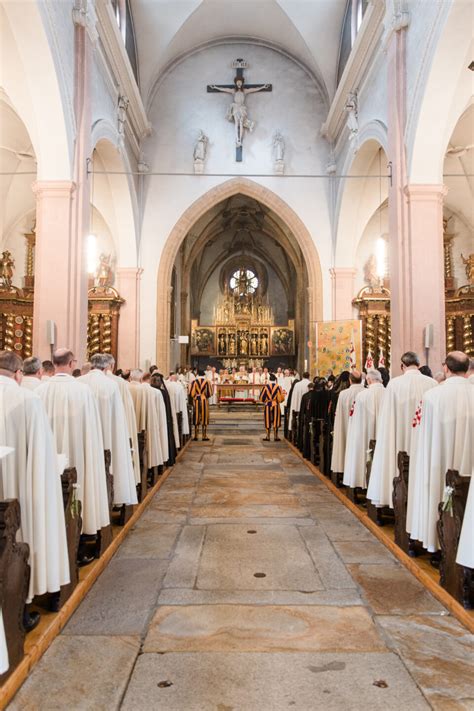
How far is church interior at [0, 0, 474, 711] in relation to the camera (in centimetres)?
290

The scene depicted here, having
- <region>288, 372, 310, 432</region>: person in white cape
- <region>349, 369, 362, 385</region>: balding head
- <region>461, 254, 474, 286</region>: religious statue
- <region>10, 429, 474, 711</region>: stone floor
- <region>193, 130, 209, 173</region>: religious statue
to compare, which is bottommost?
<region>10, 429, 474, 711</region>: stone floor

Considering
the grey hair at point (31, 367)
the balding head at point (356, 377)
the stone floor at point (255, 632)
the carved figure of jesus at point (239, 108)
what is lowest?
the stone floor at point (255, 632)

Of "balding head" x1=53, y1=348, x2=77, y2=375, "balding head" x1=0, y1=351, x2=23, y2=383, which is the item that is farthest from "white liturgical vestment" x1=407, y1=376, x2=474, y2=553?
"balding head" x1=0, y1=351, x2=23, y2=383

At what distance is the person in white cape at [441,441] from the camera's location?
3.85 meters

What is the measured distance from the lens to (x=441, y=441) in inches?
153

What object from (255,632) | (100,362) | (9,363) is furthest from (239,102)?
(255,632)

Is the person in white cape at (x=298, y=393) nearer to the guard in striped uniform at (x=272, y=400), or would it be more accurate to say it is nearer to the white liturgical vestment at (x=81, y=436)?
the guard in striped uniform at (x=272, y=400)

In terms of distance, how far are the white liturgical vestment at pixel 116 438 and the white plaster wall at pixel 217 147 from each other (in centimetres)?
1137

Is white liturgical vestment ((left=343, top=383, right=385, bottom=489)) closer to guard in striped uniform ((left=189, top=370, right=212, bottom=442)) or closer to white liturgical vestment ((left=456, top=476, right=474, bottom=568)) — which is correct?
white liturgical vestment ((left=456, top=476, right=474, bottom=568))

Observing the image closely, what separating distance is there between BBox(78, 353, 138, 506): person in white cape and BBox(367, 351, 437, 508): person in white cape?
2161 millimetres

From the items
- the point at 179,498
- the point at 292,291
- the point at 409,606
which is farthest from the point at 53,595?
the point at 292,291

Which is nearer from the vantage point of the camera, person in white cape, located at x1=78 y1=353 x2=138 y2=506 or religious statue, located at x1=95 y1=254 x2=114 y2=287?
person in white cape, located at x1=78 y1=353 x2=138 y2=506

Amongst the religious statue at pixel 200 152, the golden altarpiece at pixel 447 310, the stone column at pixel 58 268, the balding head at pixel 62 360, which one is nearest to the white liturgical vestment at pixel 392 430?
the balding head at pixel 62 360

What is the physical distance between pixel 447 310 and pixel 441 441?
1249 cm
